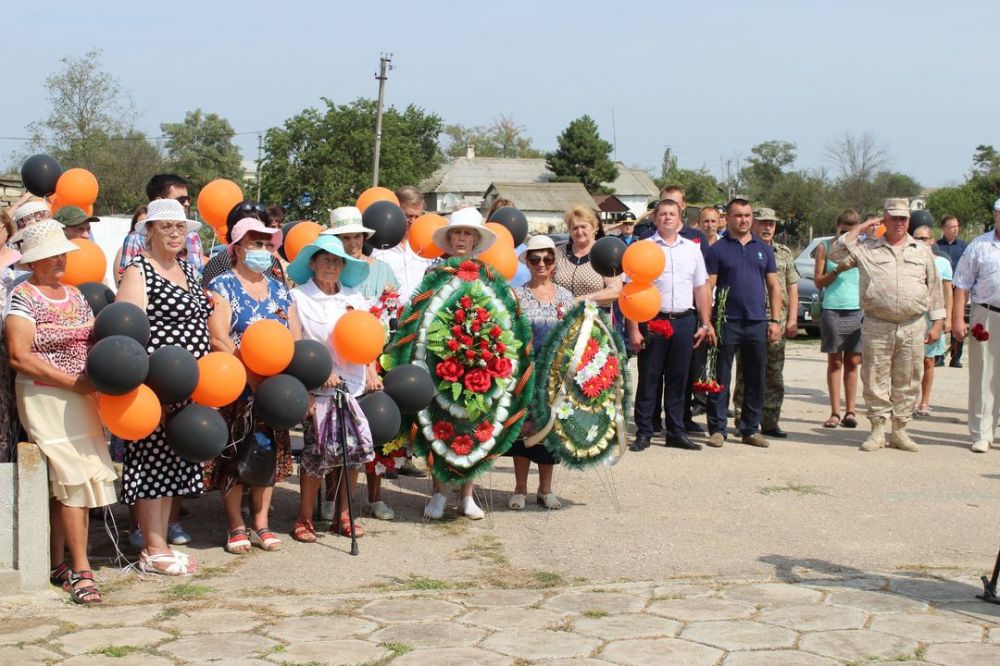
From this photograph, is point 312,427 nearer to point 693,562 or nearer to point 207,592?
point 207,592

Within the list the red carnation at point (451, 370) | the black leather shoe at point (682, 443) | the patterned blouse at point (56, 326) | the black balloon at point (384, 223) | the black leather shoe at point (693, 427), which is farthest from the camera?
the black leather shoe at point (693, 427)

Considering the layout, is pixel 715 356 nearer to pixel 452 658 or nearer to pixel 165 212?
pixel 165 212

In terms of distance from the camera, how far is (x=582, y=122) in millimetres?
70875

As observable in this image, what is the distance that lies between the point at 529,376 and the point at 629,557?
1.41 metres

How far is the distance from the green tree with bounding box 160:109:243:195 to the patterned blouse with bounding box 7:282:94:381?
242 feet

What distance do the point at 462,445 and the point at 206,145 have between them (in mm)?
88480

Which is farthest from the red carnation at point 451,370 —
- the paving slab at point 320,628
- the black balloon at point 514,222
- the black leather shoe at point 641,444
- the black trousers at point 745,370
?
the black trousers at point 745,370

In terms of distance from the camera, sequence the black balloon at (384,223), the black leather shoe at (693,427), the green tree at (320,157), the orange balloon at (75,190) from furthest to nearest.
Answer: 1. the green tree at (320,157)
2. the black leather shoe at (693,427)
3. the orange balloon at (75,190)
4. the black balloon at (384,223)

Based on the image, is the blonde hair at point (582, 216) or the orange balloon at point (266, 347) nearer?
the orange balloon at point (266, 347)

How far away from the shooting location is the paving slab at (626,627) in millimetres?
5180

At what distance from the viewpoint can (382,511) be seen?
760cm

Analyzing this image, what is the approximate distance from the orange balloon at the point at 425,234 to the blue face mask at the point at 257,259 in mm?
1530

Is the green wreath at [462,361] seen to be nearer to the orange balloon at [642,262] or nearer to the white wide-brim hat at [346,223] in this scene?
the white wide-brim hat at [346,223]

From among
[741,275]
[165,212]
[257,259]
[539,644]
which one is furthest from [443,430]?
[741,275]
